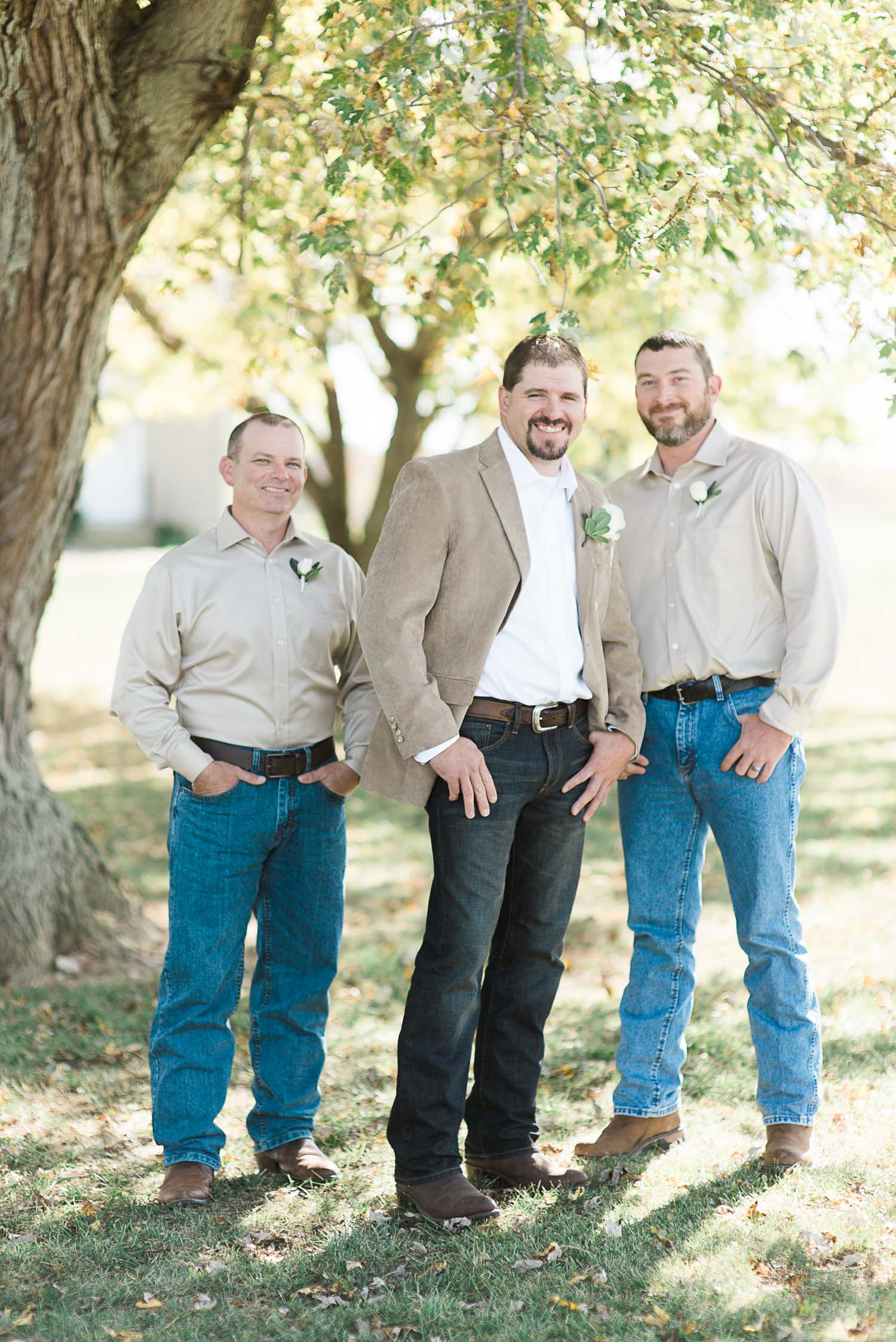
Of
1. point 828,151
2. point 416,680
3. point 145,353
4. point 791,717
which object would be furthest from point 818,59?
point 145,353

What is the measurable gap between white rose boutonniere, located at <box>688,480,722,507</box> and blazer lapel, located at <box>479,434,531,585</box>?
0.64 metres

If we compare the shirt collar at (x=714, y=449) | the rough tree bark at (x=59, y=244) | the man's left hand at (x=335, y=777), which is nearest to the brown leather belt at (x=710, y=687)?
the shirt collar at (x=714, y=449)

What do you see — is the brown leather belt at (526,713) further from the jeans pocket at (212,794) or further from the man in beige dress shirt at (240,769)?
the jeans pocket at (212,794)

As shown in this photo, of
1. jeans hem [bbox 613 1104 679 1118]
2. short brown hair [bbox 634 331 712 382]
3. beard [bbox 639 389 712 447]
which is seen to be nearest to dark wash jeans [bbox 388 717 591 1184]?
jeans hem [bbox 613 1104 679 1118]

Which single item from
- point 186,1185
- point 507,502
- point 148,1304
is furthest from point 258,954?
point 507,502

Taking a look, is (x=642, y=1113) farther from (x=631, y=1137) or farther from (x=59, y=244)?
(x=59, y=244)

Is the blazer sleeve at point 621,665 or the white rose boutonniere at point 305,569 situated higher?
the white rose boutonniere at point 305,569

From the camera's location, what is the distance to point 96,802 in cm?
1055

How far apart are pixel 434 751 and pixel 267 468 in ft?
3.51

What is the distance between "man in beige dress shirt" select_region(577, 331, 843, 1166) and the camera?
4094 millimetres

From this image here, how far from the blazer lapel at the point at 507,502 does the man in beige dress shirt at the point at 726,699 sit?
63 cm

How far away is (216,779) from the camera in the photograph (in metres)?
3.91

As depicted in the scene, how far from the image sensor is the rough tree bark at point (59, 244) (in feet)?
16.1

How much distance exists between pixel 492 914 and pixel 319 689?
91cm
